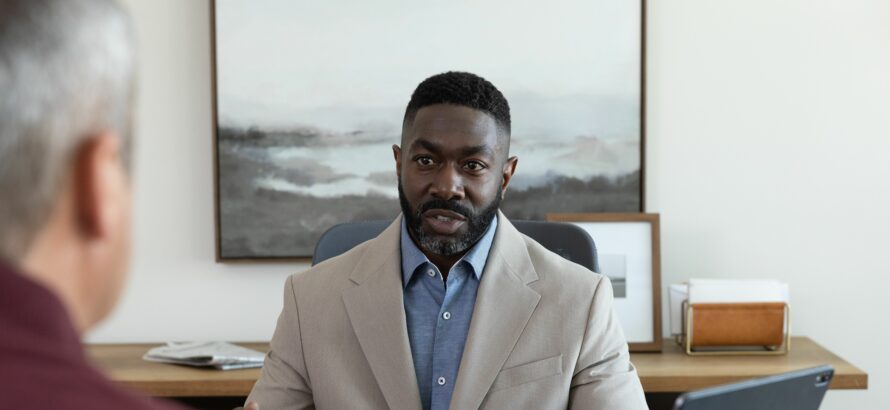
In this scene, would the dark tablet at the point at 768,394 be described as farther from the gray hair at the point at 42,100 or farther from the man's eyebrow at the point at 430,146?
the man's eyebrow at the point at 430,146

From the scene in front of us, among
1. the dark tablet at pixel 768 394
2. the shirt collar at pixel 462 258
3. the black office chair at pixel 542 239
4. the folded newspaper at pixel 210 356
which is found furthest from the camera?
the folded newspaper at pixel 210 356

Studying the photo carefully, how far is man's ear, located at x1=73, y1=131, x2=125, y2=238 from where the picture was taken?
1.80ft

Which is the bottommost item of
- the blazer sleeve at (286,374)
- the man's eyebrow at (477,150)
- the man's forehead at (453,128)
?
the blazer sleeve at (286,374)

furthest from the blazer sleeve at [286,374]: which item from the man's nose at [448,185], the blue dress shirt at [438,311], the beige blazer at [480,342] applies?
the man's nose at [448,185]

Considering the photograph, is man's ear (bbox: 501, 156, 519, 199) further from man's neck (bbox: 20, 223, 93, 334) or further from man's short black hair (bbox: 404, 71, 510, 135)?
man's neck (bbox: 20, 223, 93, 334)

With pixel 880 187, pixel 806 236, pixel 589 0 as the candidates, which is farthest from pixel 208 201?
pixel 880 187

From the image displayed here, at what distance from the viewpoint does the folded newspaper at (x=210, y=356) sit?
2.50 metres

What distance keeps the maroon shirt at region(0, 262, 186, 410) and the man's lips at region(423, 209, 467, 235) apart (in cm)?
113

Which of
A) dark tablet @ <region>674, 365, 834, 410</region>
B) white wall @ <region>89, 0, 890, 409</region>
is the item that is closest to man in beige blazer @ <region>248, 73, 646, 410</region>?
dark tablet @ <region>674, 365, 834, 410</region>

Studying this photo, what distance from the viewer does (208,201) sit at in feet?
9.19

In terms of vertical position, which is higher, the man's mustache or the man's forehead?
the man's forehead

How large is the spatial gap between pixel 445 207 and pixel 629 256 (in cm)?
116

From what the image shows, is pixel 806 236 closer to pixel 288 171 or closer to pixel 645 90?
pixel 645 90

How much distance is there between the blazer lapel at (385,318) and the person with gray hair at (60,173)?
1010 millimetres
